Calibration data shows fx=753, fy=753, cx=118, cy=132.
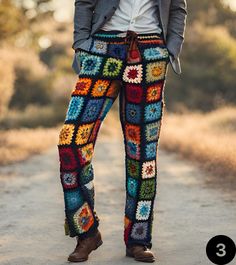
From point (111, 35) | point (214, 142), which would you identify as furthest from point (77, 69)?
point (214, 142)

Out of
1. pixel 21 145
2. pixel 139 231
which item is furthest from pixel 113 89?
pixel 21 145

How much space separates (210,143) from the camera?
11.5m

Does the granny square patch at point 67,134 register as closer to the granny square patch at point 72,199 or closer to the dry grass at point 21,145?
the granny square patch at point 72,199

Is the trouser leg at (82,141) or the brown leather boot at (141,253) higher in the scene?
the trouser leg at (82,141)

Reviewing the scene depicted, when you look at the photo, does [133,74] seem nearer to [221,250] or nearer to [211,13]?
[221,250]

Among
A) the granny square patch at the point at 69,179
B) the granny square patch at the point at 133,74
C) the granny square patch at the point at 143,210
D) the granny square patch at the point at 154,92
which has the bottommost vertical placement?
the granny square patch at the point at 143,210

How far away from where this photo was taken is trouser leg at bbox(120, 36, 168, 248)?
4.37m

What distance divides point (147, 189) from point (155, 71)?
2.35 ft

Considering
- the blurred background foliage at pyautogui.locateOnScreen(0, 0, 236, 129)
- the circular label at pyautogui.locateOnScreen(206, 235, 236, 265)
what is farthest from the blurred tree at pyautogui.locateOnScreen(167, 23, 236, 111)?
the circular label at pyautogui.locateOnScreen(206, 235, 236, 265)

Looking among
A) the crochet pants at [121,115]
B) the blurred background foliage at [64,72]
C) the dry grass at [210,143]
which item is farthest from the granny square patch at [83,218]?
the blurred background foliage at [64,72]

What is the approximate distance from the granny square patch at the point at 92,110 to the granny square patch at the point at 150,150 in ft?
1.25

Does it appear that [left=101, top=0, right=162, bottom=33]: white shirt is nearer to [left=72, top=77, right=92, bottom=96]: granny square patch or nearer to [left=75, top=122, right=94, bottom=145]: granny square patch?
[left=72, top=77, right=92, bottom=96]: granny square patch

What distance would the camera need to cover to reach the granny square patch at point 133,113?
4.39m

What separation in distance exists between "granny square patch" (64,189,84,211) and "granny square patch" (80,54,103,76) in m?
→ 0.68
